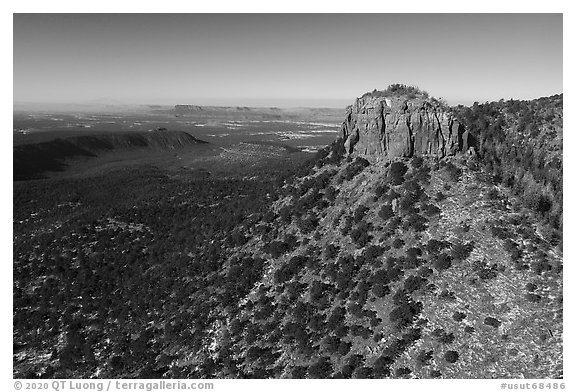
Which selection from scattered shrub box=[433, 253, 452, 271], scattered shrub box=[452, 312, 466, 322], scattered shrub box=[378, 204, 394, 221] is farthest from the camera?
scattered shrub box=[378, 204, 394, 221]

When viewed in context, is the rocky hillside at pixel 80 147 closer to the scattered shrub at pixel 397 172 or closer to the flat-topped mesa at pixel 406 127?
the flat-topped mesa at pixel 406 127

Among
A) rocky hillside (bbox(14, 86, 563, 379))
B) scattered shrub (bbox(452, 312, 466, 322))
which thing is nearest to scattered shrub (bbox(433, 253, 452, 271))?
rocky hillside (bbox(14, 86, 563, 379))

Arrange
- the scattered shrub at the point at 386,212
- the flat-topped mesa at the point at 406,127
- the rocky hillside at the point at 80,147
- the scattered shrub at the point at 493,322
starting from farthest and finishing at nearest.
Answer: the rocky hillside at the point at 80,147 → the flat-topped mesa at the point at 406,127 → the scattered shrub at the point at 386,212 → the scattered shrub at the point at 493,322

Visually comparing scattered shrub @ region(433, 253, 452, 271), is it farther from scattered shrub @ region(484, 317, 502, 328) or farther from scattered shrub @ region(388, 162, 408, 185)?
scattered shrub @ region(388, 162, 408, 185)

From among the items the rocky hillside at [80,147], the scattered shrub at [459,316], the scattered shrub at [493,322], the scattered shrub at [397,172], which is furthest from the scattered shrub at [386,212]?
the rocky hillside at [80,147]

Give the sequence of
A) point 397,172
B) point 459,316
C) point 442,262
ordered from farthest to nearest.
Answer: point 397,172
point 442,262
point 459,316

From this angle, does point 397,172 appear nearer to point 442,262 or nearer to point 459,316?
point 442,262

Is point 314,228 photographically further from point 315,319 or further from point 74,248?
point 74,248

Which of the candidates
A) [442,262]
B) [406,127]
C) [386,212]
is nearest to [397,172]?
[406,127]
